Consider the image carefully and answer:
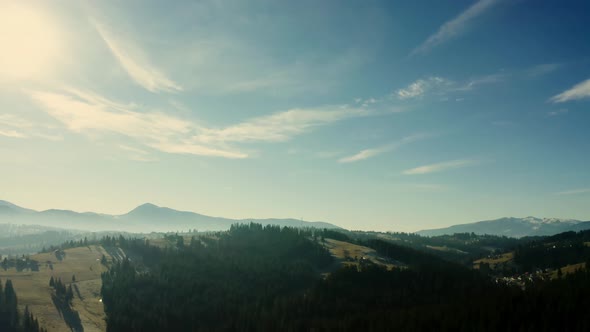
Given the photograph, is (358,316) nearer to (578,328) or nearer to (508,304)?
(508,304)

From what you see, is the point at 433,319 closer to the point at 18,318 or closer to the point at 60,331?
the point at 60,331

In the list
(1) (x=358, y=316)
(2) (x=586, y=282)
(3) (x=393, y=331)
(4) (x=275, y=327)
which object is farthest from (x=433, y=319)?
(2) (x=586, y=282)

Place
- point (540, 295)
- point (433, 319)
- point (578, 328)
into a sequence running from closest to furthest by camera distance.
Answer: point (578, 328)
point (433, 319)
point (540, 295)


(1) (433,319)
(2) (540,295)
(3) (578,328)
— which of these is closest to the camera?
(3) (578,328)

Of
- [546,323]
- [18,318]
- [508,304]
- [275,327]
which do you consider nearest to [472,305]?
[508,304]

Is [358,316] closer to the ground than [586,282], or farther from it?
closer to the ground

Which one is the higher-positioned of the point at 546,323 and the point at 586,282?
the point at 586,282

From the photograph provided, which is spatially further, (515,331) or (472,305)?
(472,305)

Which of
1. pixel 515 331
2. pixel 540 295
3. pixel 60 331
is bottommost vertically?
pixel 60 331

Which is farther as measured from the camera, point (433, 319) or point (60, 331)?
point (60, 331)
